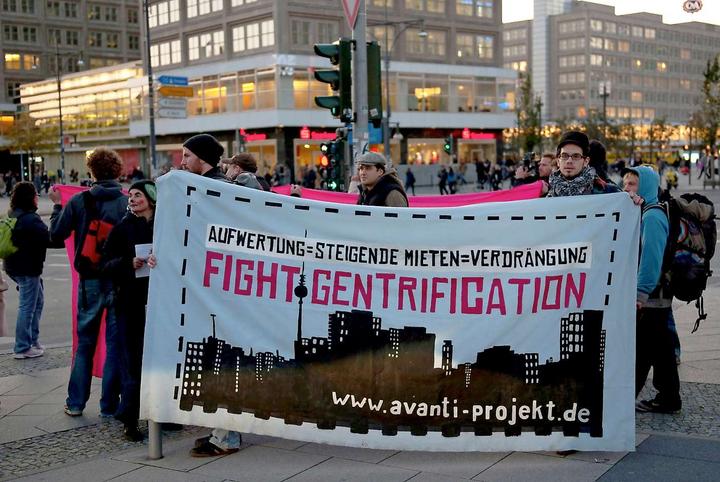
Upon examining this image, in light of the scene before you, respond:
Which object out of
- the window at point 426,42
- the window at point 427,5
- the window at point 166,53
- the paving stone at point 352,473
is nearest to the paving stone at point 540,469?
the paving stone at point 352,473

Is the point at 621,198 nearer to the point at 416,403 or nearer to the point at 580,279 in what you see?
the point at 580,279

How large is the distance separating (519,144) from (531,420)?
255 ft

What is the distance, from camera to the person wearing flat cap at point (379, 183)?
258 inches

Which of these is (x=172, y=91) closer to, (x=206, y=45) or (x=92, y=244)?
(x=206, y=45)

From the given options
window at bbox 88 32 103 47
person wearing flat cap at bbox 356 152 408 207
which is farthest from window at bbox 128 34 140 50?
person wearing flat cap at bbox 356 152 408 207

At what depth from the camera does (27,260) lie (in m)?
8.62

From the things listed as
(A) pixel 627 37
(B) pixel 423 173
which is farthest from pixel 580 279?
(A) pixel 627 37

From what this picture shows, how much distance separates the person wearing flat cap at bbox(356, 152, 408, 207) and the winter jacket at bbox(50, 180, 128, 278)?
1.81m

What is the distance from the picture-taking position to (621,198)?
17.0 feet

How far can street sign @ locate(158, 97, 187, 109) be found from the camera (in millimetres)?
32406

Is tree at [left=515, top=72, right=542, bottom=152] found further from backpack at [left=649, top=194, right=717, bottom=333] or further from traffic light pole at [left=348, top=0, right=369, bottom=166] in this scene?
backpack at [left=649, top=194, right=717, bottom=333]

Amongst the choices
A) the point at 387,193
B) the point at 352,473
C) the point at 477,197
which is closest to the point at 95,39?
the point at 477,197

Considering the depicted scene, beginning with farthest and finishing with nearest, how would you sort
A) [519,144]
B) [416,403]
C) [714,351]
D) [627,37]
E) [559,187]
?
[627,37], [519,144], [714,351], [559,187], [416,403]

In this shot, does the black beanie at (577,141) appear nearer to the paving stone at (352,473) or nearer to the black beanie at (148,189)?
the paving stone at (352,473)
